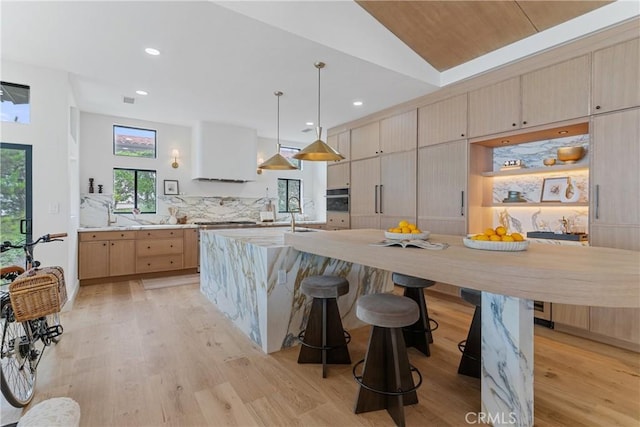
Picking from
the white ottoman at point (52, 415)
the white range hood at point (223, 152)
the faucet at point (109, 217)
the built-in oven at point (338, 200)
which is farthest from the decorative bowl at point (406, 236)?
the faucet at point (109, 217)

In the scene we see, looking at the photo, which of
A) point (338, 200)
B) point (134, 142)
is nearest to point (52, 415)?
point (338, 200)

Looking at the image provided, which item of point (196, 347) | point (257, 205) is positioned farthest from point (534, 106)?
point (257, 205)

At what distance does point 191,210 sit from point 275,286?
4.20m

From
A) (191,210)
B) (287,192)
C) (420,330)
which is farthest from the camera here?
(287,192)

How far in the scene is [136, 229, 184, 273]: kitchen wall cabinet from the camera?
5.00 m

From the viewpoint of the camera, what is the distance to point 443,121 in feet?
13.3

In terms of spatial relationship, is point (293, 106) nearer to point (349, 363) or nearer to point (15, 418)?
point (349, 363)

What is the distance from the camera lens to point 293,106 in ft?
15.7

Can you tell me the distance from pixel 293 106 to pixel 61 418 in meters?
4.45

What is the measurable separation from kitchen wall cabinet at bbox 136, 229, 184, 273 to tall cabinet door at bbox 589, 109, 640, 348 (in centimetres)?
545

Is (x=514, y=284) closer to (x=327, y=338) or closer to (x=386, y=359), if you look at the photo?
(x=386, y=359)

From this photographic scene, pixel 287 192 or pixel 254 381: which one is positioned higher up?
pixel 287 192

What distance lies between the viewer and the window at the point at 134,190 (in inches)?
215

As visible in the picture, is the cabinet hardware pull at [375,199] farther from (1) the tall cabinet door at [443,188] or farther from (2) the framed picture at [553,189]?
(2) the framed picture at [553,189]
